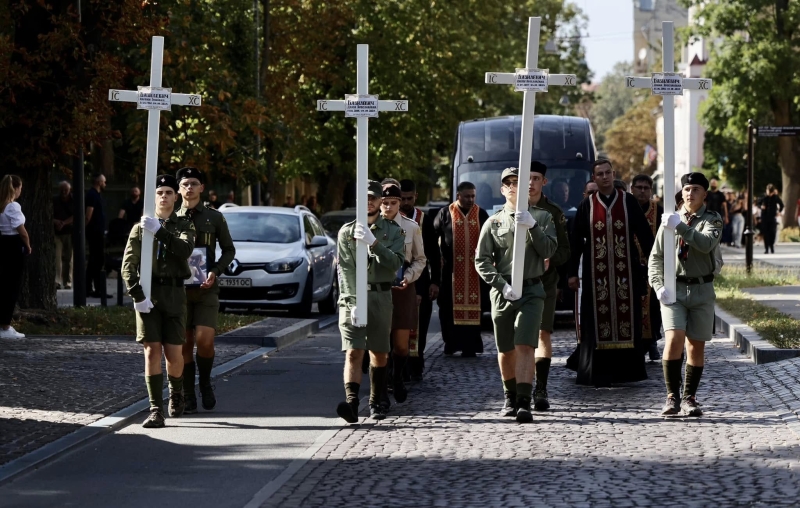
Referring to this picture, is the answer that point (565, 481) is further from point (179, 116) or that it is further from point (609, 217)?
point (179, 116)

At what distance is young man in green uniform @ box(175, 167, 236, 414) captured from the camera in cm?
1079

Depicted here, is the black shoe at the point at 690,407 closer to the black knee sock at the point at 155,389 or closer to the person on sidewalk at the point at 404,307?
the person on sidewalk at the point at 404,307

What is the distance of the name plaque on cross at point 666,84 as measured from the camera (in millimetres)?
10680

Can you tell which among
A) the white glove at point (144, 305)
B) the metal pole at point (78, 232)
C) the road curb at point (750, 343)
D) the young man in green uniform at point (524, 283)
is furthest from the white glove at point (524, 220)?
the metal pole at point (78, 232)

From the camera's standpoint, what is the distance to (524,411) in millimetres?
10422

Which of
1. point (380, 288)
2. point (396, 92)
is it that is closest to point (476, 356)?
point (380, 288)

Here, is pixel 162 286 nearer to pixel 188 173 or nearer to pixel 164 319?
pixel 164 319

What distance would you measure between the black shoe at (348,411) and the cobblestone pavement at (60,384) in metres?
1.73

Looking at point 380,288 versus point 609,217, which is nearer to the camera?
point 380,288

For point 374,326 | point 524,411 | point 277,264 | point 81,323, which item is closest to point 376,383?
point 374,326

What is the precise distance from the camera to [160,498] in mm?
7793

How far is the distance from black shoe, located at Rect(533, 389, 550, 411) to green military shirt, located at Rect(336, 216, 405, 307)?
4.81 ft

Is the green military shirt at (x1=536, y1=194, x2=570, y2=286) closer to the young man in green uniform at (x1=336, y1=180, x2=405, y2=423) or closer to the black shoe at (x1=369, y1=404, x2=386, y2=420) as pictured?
the young man in green uniform at (x1=336, y1=180, x2=405, y2=423)

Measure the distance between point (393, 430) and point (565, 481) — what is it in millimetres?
2280
